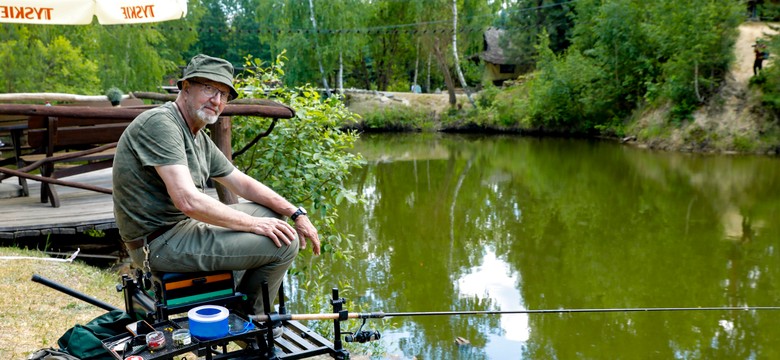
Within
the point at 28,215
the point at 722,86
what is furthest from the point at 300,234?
the point at 722,86

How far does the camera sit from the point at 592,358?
6262mm

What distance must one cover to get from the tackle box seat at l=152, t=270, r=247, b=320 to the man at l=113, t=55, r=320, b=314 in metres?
0.04

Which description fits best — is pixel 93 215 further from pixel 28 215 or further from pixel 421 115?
pixel 421 115

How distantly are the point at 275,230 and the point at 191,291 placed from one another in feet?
1.39

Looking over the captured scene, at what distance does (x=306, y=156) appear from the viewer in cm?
559

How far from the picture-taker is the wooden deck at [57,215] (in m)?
5.93

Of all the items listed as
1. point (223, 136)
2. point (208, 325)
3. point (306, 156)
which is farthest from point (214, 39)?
point (208, 325)

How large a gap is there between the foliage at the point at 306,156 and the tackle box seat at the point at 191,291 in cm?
249

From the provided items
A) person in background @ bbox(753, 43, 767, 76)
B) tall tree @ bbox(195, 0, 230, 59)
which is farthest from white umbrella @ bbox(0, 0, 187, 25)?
tall tree @ bbox(195, 0, 230, 59)

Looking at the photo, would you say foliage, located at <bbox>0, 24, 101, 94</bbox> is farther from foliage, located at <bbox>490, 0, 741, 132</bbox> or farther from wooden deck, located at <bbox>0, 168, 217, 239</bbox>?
foliage, located at <bbox>490, 0, 741, 132</bbox>

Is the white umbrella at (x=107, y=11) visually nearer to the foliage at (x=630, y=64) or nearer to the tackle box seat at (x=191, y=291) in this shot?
the tackle box seat at (x=191, y=291)

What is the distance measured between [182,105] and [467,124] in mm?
27726

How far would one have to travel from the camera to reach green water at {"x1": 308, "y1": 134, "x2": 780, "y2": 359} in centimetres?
665

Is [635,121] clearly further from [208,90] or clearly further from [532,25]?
[208,90]
